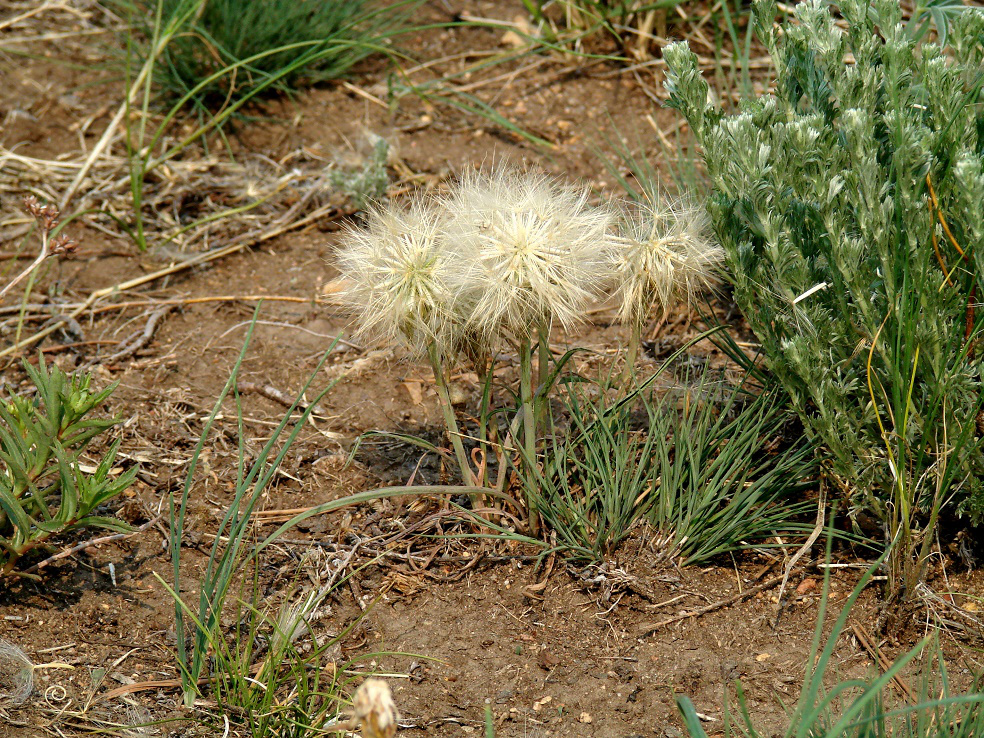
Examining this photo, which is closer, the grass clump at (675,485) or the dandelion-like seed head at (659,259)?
the dandelion-like seed head at (659,259)

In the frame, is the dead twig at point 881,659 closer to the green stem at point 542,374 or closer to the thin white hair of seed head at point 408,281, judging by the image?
the green stem at point 542,374

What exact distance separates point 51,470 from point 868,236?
6.48ft

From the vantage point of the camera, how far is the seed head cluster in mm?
2098

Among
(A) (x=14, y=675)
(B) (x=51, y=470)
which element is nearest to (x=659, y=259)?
(B) (x=51, y=470)

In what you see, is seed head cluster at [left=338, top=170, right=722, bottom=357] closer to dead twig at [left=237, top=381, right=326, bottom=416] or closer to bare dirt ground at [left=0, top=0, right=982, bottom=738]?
bare dirt ground at [left=0, top=0, right=982, bottom=738]

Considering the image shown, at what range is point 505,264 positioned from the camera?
2080mm

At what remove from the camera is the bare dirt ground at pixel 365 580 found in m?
2.15

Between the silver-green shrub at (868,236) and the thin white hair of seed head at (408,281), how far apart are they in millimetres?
673

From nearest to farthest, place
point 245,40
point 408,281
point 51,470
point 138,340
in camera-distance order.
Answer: point 408,281 → point 51,470 → point 138,340 → point 245,40

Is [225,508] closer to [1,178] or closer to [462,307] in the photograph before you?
[462,307]

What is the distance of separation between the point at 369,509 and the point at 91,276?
66.6 inches

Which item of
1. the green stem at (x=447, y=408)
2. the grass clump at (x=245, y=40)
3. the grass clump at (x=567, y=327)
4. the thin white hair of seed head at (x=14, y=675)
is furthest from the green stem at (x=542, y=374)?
the grass clump at (x=245, y=40)

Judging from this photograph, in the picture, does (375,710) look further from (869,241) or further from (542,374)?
(869,241)

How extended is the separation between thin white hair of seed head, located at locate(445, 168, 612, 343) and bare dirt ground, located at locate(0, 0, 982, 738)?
2.04ft
